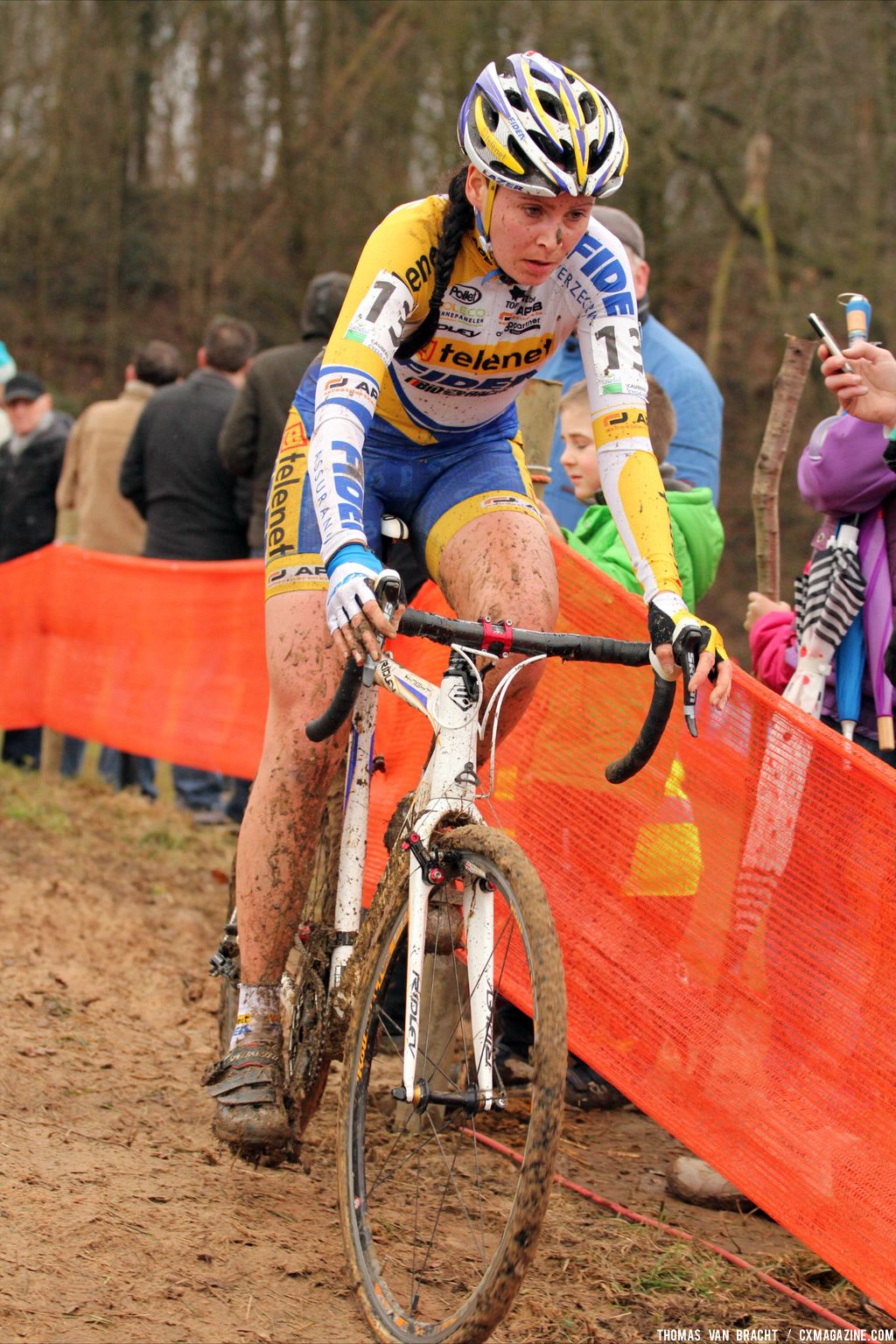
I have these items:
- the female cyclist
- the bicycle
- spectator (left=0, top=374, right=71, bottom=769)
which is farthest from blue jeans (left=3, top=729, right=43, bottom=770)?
the female cyclist

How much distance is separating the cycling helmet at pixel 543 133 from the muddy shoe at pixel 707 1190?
2553 millimetres

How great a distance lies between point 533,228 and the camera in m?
3.19

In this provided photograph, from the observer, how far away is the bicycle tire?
8.61 feet

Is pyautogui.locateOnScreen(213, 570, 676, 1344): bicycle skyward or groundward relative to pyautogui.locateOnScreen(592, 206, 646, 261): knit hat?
groundward

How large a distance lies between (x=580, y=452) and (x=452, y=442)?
133 centimetres

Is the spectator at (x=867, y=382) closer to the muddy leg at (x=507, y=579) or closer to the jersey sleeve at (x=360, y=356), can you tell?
the muddy leg at (x=507, y=579)

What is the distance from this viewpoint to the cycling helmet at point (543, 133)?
3.08m

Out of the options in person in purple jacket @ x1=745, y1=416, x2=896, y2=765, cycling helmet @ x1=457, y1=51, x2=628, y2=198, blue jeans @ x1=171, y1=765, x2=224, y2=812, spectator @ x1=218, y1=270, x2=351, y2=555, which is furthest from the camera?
blue jeans @ x1=171, y1=765, x2=224, y2=812

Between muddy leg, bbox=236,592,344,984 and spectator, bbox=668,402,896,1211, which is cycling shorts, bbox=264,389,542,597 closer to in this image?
muddy leg, bbox=236,592,344,984


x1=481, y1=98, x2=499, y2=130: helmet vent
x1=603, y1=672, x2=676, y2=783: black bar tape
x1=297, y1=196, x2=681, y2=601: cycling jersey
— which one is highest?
x1=481, y1=98, x2=499, y2=130: helmet vent

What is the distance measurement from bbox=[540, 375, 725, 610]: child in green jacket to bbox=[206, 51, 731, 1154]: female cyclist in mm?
995

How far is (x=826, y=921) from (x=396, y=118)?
1872cm

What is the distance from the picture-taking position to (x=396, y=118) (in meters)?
20.1

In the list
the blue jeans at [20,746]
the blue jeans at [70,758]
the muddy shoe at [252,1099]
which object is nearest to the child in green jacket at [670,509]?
the muddy shoe at [252,1099]
